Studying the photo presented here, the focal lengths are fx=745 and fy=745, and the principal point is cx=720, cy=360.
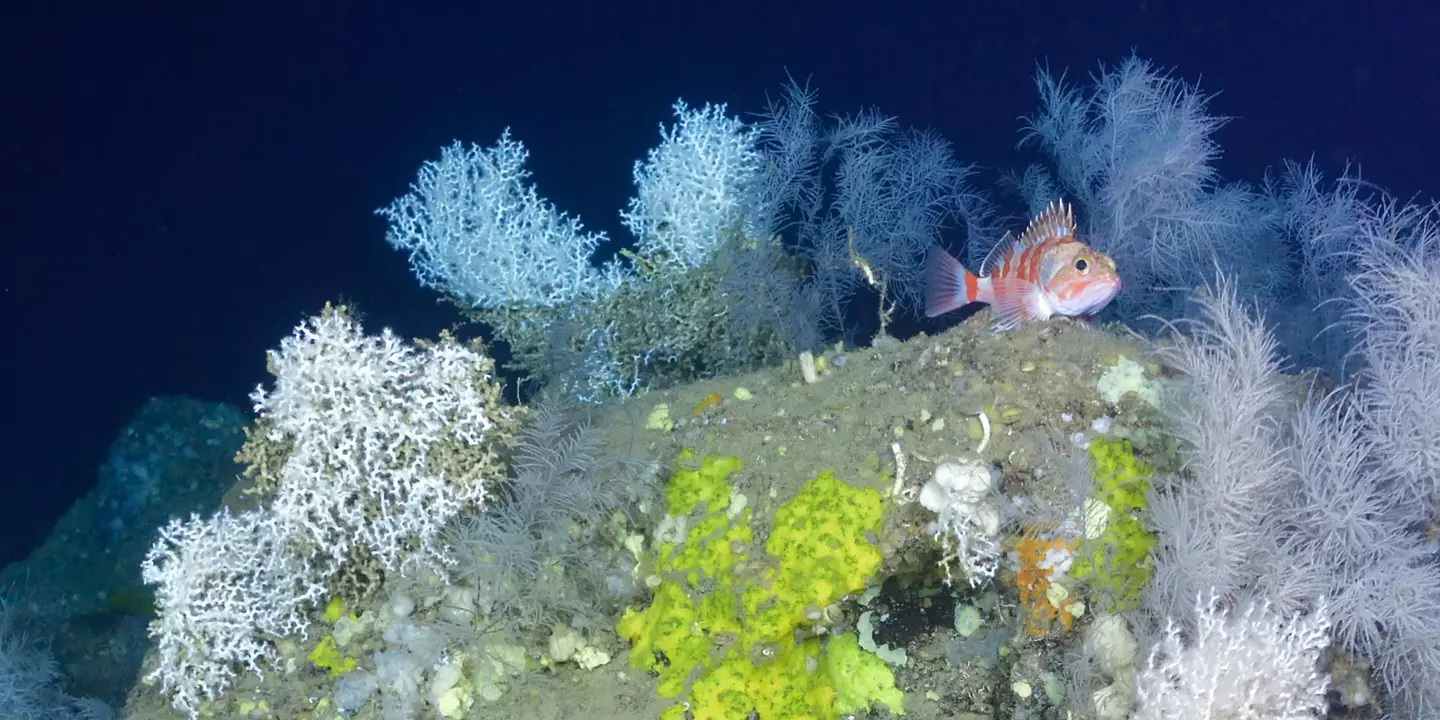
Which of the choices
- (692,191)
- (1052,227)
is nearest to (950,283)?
(1052,227)

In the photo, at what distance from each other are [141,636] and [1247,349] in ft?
28.5

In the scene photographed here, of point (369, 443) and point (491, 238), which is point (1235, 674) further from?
point (491, 238)

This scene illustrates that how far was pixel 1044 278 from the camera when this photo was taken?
11.2ft

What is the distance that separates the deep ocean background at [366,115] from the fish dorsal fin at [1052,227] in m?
Answer: 8.07

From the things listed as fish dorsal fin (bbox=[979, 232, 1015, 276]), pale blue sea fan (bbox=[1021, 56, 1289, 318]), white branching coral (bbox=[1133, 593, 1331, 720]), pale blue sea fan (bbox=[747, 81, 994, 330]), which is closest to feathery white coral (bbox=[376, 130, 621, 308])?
pale blue sea fan (bbox=[747, 81, 994, 330])

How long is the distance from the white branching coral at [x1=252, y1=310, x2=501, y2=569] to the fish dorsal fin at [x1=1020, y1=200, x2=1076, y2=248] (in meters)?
2.80

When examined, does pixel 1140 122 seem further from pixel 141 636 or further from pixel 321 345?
pixel 141 636

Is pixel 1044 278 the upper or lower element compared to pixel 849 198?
lower

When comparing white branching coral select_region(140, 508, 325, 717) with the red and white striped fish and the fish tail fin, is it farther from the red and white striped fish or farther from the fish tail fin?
the red and white striped fish

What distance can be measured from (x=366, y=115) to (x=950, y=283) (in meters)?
A: 13.2

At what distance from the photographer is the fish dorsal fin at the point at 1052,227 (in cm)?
356

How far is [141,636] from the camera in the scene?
6801 millimetres

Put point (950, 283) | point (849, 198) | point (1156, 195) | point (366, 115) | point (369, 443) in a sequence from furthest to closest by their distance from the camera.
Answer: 1. point (366, 115)
2. point (849, 198)
3. point (1156, 195)
4. point (950, 283)
5. point (369, 443)

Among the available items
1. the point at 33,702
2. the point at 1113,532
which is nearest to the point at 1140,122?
the point at 1113,532
